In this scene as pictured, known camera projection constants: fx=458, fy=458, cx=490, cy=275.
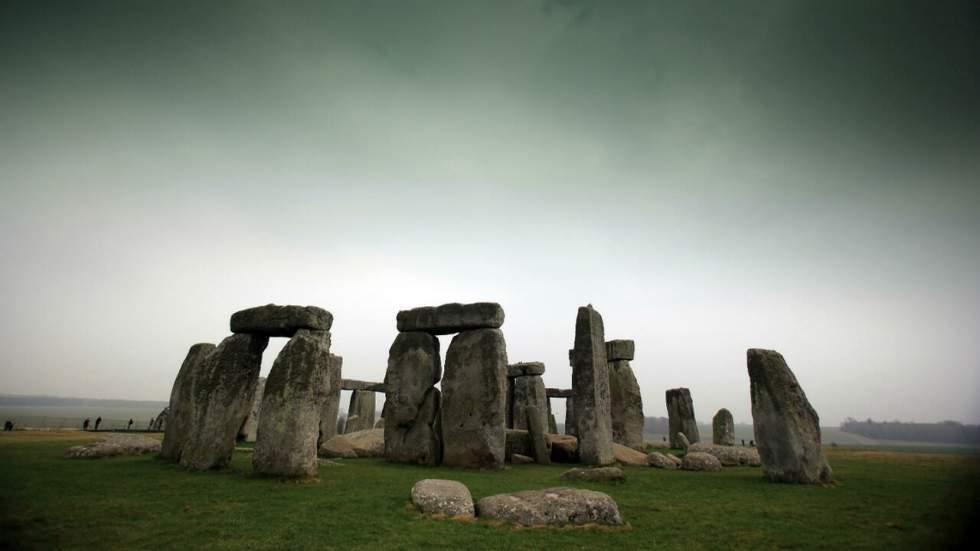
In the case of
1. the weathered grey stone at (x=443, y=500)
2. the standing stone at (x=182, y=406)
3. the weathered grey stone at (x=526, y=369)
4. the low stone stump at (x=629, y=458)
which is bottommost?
the low stone stump at (x=629, y=458)

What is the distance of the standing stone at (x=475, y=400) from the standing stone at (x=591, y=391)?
7.52 feet

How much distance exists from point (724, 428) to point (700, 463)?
27.9ft

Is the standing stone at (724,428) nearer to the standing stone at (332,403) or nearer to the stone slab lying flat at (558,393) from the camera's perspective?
the stone slab lying flat at (558,393)

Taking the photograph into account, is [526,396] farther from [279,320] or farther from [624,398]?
[279,320]

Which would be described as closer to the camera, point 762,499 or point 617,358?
point 762,499

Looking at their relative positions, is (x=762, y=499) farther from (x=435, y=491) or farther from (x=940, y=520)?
(x=435, y=491)

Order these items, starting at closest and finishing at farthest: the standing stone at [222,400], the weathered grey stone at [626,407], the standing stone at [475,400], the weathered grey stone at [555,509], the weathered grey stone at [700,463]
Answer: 1. the weathered grey stone at [555,509]
2. the standing stone at [222,400]
3. the weathered grey stone at [700,463]
4. the standing stone at [475,400]
5. the weathered grey stone at [626,407]

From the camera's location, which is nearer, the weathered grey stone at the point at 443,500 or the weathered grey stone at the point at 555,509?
the weathered grey stone at the point at 555,509

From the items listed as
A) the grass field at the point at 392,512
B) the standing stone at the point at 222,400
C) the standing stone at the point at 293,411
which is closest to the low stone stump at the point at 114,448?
the grass field at the point at 392,512

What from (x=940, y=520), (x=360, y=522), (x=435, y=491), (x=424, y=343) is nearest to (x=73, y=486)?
(x=360, y=522)

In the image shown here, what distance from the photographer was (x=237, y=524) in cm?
501

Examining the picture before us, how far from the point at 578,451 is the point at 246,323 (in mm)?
8947

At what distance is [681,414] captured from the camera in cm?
2009

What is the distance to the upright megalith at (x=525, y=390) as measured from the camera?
65.0 feet
